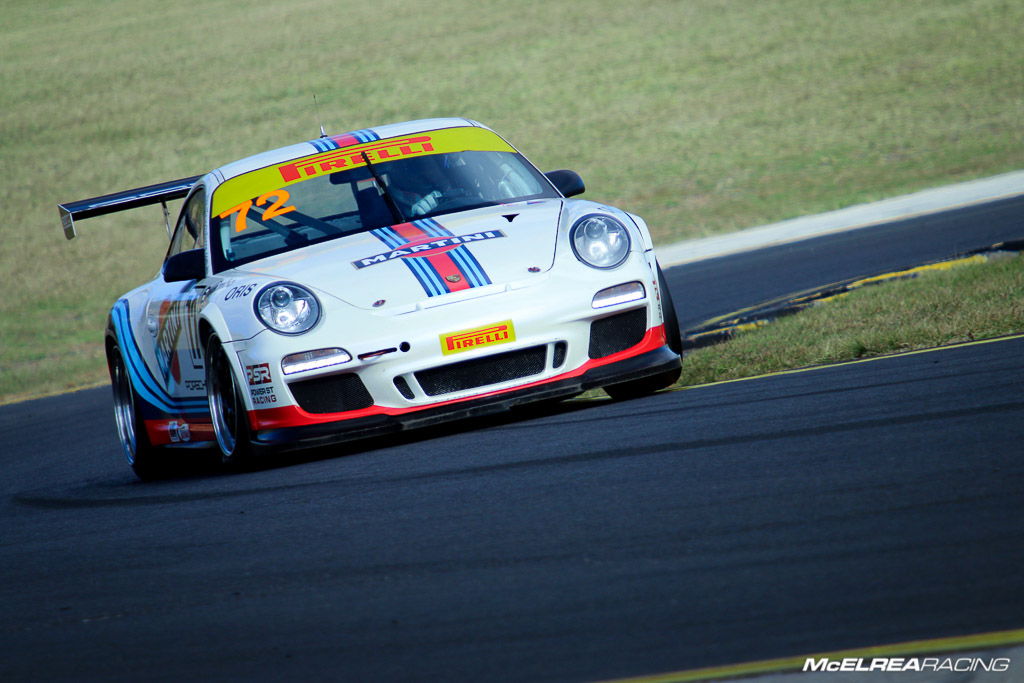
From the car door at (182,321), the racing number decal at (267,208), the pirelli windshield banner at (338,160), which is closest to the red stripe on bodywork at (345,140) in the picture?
the pirelli windshield banner at (338,160)

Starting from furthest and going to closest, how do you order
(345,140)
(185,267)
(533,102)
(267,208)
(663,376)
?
1. (533,102)
2. (345,140)
3. (267,208)
4. (185,267)
5. (663,376)

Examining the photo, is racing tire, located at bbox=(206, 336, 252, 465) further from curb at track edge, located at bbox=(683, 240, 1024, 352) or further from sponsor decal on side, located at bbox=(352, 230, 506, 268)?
curb at track edge, located at bbox=(683, 240, 1024, 352)

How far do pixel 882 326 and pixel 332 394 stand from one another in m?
3.17

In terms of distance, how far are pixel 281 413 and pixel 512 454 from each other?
1.06 metres

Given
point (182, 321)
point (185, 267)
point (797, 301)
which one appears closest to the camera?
point (185, 267)

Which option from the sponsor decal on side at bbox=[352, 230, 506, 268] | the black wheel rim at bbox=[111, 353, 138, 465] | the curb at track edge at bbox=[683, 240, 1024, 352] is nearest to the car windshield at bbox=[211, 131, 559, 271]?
the sponsor decal on side at bbox=[352, 230, 506, 268]

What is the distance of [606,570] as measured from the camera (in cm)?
345

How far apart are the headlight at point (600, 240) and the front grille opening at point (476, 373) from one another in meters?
0.49

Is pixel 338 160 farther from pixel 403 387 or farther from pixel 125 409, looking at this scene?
pixel 125 409

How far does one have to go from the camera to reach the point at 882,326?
7379 mm

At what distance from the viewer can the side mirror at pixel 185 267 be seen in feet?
21.3

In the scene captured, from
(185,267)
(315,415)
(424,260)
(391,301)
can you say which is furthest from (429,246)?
(185,267)

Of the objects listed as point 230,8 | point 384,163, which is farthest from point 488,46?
point 384,163

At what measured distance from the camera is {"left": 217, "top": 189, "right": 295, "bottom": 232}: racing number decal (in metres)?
6.79
